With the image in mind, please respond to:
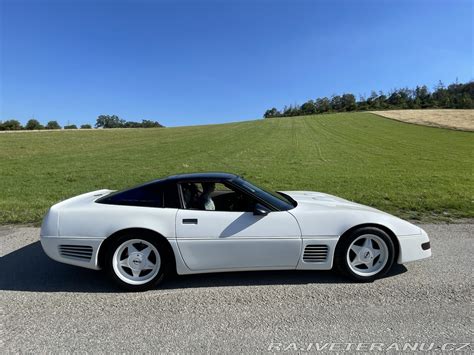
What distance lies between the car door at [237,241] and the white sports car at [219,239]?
0.03ft

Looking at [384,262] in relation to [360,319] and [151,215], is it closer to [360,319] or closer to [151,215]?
[360,319]

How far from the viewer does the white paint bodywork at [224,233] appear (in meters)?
3.33

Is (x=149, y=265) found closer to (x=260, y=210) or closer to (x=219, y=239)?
(x=219, y=239)

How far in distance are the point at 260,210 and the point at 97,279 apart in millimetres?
2037

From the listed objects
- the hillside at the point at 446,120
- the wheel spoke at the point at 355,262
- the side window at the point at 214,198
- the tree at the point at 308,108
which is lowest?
the wheel spoke at the point at 355,262

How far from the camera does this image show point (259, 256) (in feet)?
11.0

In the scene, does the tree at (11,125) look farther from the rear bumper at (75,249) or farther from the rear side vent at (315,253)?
the rear side vent at (315,253)

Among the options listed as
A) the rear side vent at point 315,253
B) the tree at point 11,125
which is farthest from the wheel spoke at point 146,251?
the tree at point 11,125

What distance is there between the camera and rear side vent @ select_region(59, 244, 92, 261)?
11.0ft

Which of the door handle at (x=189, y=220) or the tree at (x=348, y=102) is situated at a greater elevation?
the tree at (x=348, y=102)

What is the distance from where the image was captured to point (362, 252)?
346 cm

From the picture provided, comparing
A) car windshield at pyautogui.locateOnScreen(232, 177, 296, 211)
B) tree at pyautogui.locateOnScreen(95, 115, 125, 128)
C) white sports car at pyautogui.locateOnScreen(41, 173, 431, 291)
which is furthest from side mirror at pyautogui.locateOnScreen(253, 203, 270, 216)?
tree at pyautogui.locateOnScreen(95, 115, 125, 128)

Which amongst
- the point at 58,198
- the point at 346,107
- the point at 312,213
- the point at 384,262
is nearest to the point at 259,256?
the point at 312,213

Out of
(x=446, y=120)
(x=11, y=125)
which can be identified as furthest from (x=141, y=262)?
(x=11, y=125)
